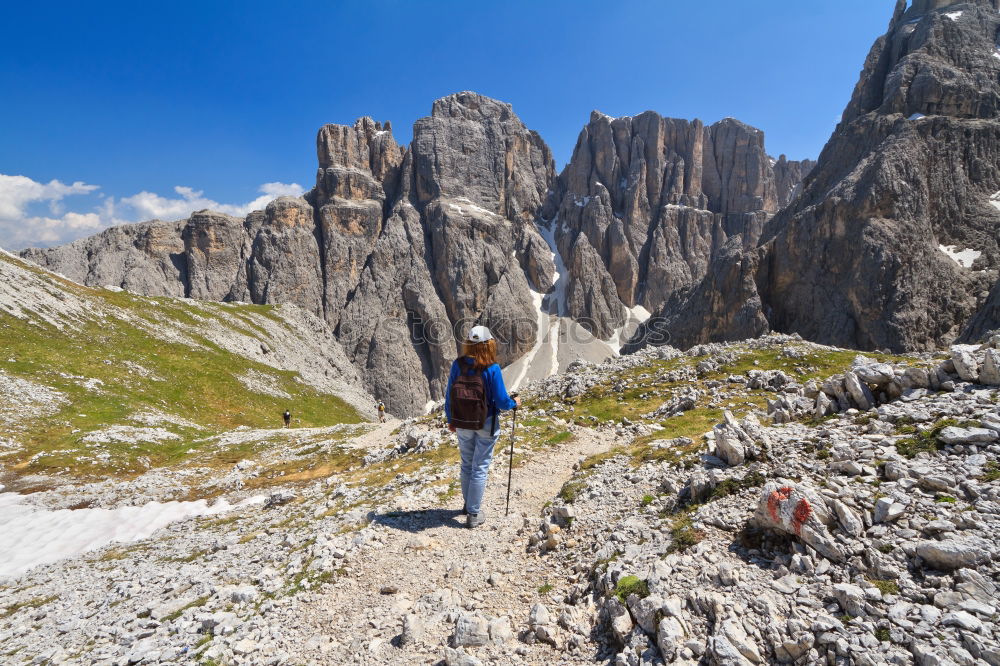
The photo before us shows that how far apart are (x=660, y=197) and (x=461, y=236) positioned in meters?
85.1

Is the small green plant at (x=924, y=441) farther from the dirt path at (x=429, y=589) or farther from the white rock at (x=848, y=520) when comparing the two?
the dirt path at (x=429, y=589)

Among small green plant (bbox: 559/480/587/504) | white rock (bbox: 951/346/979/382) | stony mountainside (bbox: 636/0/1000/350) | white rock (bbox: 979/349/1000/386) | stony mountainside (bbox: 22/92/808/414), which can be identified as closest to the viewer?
white rock (bbox: 979/349/1000/386)

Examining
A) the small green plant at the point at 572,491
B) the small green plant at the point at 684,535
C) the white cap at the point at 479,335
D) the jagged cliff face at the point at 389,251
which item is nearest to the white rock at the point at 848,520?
the small green plant at the point at 684,535

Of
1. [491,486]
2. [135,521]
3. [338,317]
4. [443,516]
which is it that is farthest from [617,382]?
[338,317]

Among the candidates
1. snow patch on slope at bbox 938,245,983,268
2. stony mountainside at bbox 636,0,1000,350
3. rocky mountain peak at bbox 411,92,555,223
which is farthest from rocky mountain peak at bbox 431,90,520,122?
snow patch on slope at bbox 938,245,983,268

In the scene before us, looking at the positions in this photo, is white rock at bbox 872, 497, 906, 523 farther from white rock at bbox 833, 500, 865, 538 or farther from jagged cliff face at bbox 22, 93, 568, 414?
jagged cliff face at bbox 22, 93, 568, 414

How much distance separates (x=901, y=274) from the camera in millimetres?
65312

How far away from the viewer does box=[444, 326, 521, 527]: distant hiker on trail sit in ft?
30.8

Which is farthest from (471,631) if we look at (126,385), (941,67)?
(941,67)

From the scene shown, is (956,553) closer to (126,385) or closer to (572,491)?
(572,491)

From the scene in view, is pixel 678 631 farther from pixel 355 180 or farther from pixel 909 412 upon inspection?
pixel 355 180

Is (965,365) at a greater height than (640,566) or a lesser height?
greater

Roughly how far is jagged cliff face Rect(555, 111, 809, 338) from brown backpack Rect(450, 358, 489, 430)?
152521 mm

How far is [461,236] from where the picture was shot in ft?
469
